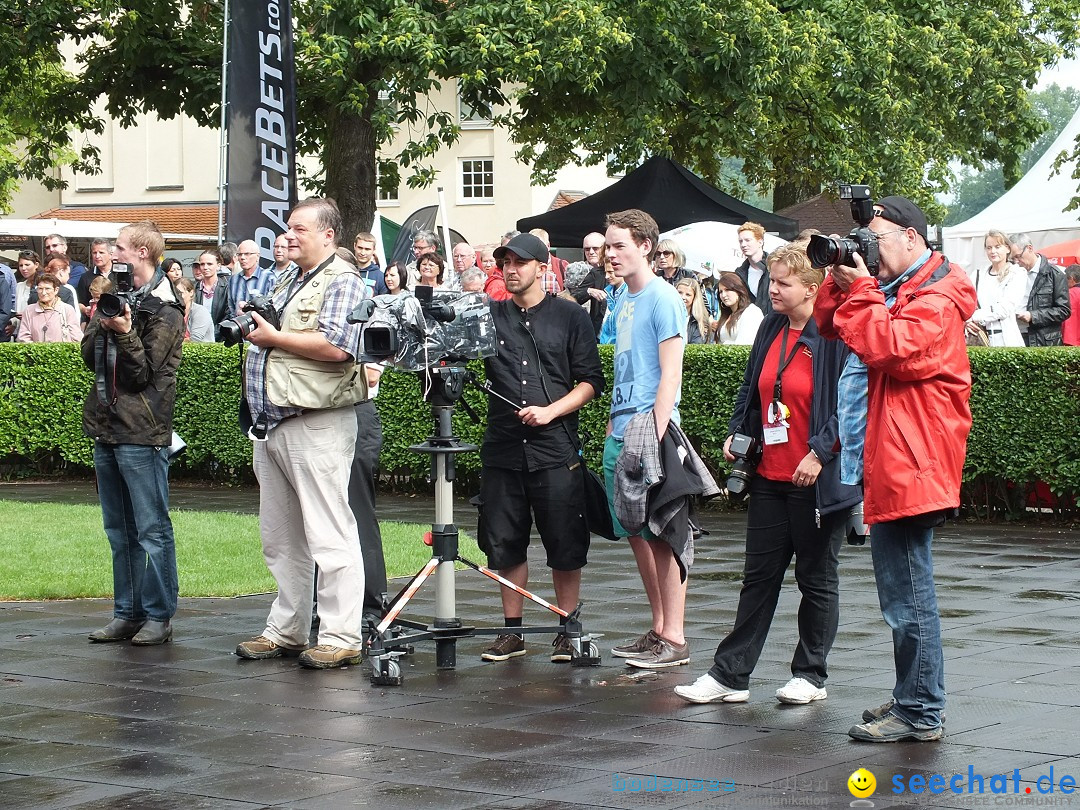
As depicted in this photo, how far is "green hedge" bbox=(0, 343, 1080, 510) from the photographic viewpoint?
12.8 meters

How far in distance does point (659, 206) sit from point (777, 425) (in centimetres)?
1556

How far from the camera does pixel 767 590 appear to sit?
6715 millimetres

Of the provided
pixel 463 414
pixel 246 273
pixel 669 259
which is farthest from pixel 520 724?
pixel 246 273

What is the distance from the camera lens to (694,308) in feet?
47.1

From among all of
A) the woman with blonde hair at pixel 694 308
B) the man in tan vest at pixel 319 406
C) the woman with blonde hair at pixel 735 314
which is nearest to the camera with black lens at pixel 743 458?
the man in tan vest at pixel 319 406

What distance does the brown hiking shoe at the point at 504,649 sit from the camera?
7812 millimetres

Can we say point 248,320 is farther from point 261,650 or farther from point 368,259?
point 368,259

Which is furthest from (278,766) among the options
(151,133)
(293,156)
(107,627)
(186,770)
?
(151,133)

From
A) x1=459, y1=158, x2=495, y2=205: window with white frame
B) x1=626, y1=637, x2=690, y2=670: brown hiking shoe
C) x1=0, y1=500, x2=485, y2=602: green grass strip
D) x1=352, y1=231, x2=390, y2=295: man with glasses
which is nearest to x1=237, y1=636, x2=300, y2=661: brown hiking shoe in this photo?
x1=626, y1=637, x2=690, y2=670: brown hiking shoe

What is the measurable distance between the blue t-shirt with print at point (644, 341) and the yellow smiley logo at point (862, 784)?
241 cm

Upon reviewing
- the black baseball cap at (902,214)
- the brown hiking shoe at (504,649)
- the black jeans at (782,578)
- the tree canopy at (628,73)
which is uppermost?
the tree canopy at (628,73)

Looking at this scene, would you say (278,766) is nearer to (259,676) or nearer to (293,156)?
(259,676)

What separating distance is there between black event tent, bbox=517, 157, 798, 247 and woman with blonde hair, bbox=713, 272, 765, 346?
742cm

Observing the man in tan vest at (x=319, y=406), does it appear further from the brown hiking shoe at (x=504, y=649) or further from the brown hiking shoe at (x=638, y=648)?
the brown hiking shoe at (x=638, y=648)
